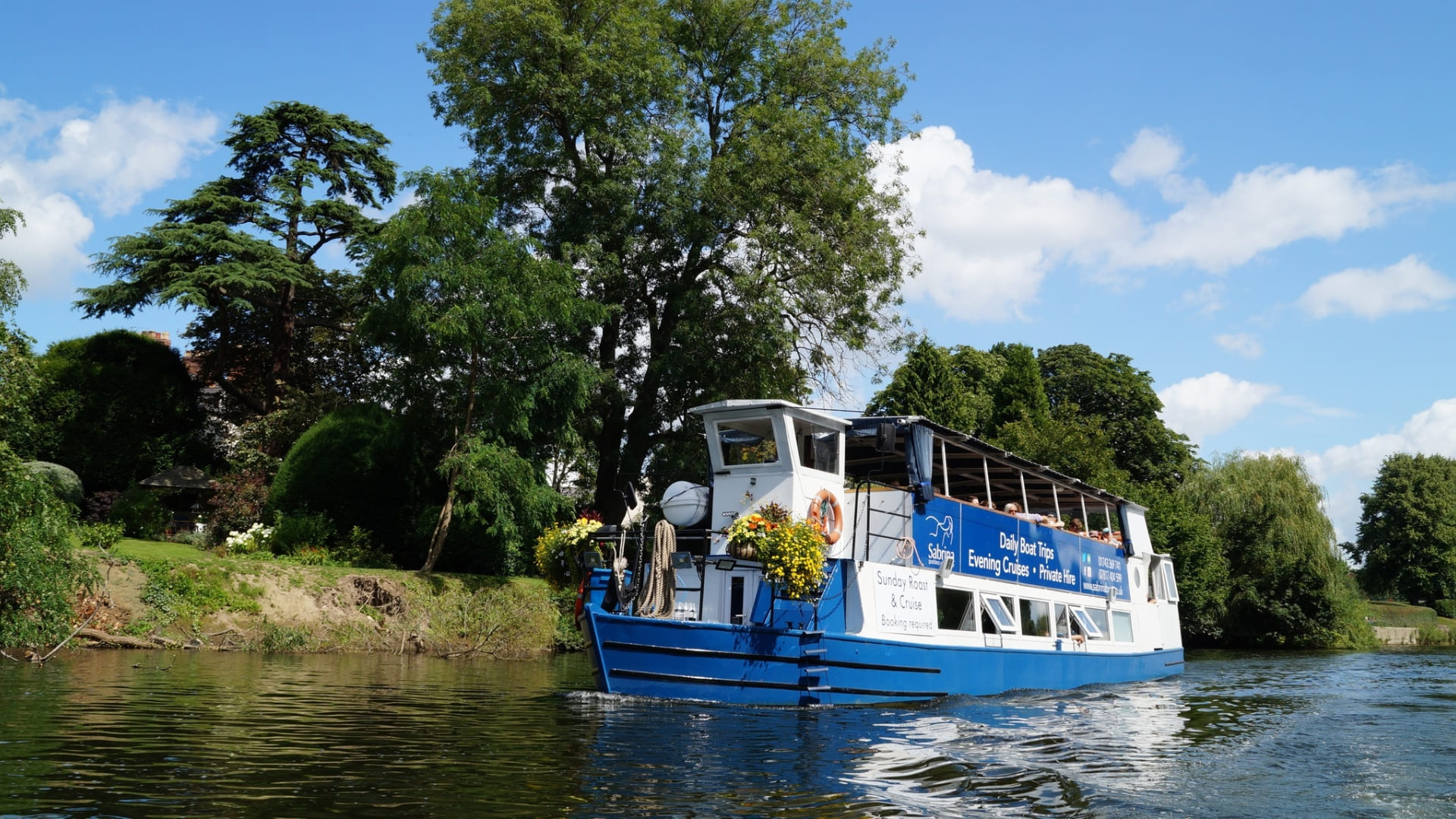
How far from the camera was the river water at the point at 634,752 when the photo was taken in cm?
921

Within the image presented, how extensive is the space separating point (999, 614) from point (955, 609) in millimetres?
1463

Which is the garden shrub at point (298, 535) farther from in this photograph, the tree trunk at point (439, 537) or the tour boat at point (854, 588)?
the tour boat at point (854, 588)

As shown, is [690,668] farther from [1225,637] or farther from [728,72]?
[1225,637]

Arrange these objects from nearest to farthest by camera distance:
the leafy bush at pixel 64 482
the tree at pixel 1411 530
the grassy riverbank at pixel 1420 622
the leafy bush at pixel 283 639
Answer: the leafy bush at pixel 283 639, the leafy bush at pixel 64 482, the grassy riverbank at pixel 1420 622, the tree at pixel 1411 530

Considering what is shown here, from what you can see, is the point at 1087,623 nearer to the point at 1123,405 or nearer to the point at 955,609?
the point at 955,609

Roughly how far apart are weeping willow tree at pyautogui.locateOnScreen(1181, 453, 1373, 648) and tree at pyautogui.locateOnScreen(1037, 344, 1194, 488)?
7544 mm

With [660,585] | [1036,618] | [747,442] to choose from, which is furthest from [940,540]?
[660,585]

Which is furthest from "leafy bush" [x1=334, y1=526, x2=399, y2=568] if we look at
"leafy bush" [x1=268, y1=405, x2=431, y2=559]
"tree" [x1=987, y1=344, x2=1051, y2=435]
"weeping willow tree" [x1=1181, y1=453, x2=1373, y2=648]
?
"weeping willow tree" [x1=1181, y1=453, x2=1373, y2=648]

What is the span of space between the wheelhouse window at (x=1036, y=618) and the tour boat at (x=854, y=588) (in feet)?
0.14

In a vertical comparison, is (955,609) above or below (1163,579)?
below

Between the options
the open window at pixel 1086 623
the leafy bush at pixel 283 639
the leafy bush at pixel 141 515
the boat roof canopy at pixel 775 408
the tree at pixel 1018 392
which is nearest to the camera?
the boat roof canopy at pixel 775 408

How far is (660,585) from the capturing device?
1684cm

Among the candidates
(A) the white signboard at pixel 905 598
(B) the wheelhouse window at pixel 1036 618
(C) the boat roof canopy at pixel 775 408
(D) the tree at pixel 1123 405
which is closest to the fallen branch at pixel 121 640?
(C) the boat roof canopy at pixel 775 408

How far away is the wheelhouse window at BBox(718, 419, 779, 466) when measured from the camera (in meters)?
18.0
